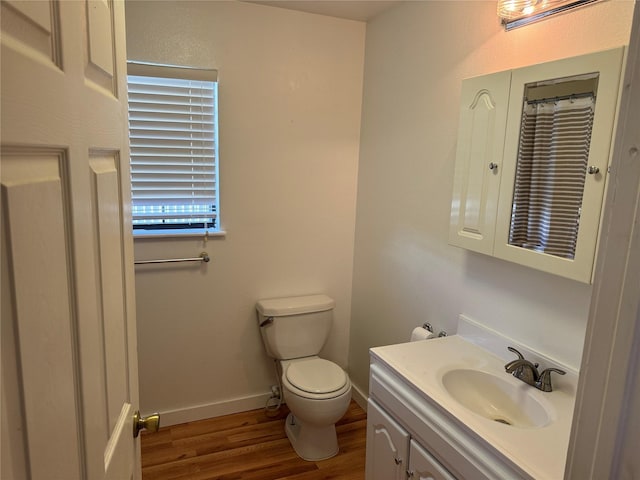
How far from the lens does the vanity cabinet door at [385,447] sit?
5.13 feet

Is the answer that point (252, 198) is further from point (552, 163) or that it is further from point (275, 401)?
point (552, 163)

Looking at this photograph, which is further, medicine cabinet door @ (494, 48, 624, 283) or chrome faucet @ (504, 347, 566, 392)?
chrome faucet @ (504, 347, 566, 392)

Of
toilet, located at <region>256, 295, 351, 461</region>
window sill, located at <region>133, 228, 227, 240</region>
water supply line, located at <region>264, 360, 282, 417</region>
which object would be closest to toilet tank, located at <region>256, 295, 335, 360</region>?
toilet, located at <region>256, 295, 351, 461</region>

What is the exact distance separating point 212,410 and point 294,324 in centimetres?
76

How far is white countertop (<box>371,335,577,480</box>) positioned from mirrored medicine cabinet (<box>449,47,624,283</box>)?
0.43m

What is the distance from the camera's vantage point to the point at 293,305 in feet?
8.45

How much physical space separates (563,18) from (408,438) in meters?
1.52

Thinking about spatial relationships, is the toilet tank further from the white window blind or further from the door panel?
Result: the door panel

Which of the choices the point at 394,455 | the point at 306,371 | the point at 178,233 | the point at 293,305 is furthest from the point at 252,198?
the point at 394,455

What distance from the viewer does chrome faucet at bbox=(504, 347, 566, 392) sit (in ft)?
4.90

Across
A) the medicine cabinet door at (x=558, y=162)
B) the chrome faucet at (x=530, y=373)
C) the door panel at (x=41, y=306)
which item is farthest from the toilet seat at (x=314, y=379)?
the door panel at (x=41, y=306)

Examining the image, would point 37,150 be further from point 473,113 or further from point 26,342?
point 473,113

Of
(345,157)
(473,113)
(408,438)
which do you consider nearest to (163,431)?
(408,438)

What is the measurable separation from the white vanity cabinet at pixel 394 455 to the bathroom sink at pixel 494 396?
23 cm
